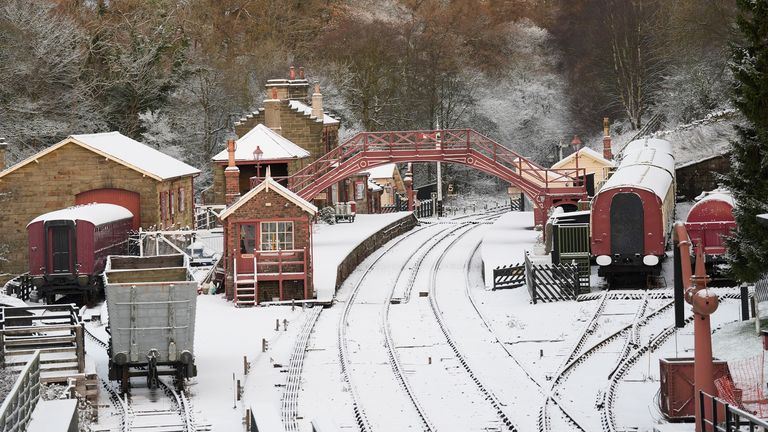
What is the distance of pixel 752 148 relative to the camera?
87.0 ft

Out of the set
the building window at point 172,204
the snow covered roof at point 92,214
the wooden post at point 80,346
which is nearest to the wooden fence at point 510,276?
the snow covered roof at point 92,214

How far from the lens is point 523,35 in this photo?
92938mm

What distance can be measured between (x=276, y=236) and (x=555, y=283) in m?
7.31

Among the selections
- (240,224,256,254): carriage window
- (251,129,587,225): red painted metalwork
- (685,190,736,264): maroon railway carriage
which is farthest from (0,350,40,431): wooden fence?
(251,129,587,225): red painted metalwork

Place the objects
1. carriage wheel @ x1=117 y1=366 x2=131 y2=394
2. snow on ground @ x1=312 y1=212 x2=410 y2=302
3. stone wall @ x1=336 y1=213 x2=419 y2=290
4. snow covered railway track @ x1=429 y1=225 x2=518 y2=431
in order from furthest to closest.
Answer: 1. stone wall @ x1=336 y1=213 x2=419 y2=290
2. snow on ground @ x1=312 y1=212 x2=410 y2=302
3. carriage wheel @ x1=117 y1=366 x2=131 y2=394
4. snow covered railway track @ x1=429 y1=225 x2=518 y2=431

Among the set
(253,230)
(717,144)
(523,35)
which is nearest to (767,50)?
(253,230)

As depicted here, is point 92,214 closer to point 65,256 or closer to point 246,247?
point 65,256

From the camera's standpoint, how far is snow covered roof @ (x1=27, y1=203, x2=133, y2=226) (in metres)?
37.4

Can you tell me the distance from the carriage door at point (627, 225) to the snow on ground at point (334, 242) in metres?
7.49

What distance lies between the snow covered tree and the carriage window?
14.1 metres

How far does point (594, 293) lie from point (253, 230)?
8.85 metres

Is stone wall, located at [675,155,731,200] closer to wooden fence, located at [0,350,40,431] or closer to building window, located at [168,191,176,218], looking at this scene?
building window, located at [168,191,176,218]

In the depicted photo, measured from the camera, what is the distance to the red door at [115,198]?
145ft

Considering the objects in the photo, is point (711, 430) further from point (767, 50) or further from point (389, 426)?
point (767, 50)
